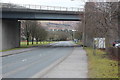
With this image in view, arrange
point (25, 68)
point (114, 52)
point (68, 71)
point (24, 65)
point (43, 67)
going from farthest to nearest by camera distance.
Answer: point (114, 52) → point (24, 65) → point (43, 67) → point (25, 68) → point (68, 71)

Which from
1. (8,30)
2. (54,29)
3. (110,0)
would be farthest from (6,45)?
(54,29)

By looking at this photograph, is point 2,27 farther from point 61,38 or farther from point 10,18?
point 61,38

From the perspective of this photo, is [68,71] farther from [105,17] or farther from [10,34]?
[10,34]

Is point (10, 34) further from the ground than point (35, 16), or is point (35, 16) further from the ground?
point (35, 16)

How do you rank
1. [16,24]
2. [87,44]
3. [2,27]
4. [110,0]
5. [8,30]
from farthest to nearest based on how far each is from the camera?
[87,44] < [16,24] < [8,30] < [2,27] < [110,0]

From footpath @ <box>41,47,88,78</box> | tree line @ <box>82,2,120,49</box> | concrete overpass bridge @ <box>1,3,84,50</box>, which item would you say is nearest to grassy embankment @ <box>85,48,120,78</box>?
footpath @ <box>41,47,88,78</box>

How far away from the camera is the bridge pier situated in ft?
152

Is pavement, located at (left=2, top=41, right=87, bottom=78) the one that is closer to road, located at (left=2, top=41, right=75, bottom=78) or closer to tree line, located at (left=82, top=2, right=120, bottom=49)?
road, located at (left=2, top=41, right=75, bottom=78)

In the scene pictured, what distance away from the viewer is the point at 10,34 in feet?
166

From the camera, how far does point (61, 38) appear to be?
176625 millimetres

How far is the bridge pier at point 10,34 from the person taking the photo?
46344mm

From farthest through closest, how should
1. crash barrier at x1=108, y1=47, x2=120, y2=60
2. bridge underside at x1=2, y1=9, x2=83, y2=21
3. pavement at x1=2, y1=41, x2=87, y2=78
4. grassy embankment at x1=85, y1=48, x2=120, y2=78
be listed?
1. bridge underside at x1=2, y1=9, x2=83, y2=21
2. crash barrier at x1=108, y1=47, x2=120, y2=60
3. pavement at x1=2, y1=41, x2=87, y2=78
4. grassy embankment at x1=85, y1=48, x2=120, y2=78

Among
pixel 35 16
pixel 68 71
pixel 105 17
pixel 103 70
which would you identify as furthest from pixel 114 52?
pixel 35 16

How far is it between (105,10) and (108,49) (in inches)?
173
